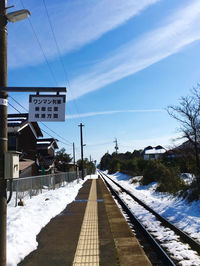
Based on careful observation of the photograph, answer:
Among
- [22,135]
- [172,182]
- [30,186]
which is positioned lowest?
[172,182]

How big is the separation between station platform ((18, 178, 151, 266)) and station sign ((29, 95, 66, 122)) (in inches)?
119

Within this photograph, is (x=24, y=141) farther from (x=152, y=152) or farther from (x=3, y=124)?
(x=152, y=152)

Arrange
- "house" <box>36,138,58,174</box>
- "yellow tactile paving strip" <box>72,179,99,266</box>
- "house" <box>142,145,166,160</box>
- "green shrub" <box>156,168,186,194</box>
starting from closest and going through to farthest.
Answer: "yellow tactile paving strip" <box>72,179,99,266</box> < "green shrub" <box>156,168,186,194</box> < "house" <box>36,138,58,174</box> < "house" <box>142,145,166,160</box>

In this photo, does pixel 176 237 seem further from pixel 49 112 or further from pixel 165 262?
pixel 49 112

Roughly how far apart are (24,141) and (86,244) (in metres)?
23.8

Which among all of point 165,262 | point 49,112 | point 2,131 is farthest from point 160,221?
point 2,131

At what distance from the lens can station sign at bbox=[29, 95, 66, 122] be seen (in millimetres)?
4492

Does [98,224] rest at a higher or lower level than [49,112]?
lower

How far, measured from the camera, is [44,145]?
37.7 m

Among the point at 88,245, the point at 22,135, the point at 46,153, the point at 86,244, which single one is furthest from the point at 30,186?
the point at 46,153

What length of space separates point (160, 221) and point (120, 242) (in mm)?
3542

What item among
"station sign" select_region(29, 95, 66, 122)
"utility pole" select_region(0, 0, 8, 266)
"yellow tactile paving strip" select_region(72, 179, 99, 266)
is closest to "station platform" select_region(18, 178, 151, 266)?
"yellow tactile paving strip" select_region(72, 179, 99, 266)

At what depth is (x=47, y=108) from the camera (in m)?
Answer: 4.55

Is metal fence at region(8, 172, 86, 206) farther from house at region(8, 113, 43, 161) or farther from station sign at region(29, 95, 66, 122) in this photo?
station sign at region(29, 95, 66, 122)
